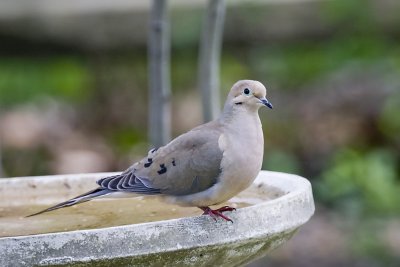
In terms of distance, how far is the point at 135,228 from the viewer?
248 cm

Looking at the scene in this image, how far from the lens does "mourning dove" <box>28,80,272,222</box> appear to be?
9.87ft

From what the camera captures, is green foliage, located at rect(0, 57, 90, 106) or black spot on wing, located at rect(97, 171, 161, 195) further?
green foliage, located at rect(0, 57, 90, 106)

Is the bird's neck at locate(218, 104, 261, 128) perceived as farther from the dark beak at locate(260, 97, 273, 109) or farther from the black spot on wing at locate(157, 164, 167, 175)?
the black spot on wing at locate(157, 164, 167, 175)

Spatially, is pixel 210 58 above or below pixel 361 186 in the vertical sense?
above

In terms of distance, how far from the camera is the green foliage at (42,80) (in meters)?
8.72

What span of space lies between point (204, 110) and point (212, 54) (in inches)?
10.8

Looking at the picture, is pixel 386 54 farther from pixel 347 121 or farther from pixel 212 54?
pixel 212 54

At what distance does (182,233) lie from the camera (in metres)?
2.59

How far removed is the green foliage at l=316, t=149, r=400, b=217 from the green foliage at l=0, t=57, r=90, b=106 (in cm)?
297

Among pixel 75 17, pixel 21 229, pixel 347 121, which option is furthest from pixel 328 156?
pixel 21 229

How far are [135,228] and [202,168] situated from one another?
0.59m

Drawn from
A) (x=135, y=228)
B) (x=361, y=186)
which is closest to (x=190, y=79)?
(x=361, y=186)

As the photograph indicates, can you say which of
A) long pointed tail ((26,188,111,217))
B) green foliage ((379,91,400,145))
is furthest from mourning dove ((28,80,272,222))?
green foliage ((379,91,400,145))

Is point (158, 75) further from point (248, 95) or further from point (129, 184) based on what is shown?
point (129, 184)
